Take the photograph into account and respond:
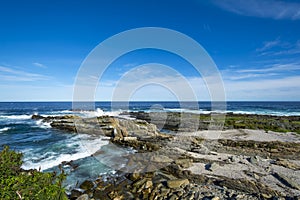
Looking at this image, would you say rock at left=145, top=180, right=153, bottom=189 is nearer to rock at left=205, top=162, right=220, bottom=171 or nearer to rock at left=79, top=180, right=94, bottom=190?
rock at left=79, top=180, right=94, bottom=190

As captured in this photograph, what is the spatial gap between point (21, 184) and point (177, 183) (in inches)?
256

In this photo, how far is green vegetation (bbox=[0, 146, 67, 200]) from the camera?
4433mm

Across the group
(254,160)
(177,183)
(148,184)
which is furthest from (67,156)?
(254,160)

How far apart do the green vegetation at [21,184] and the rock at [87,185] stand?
406 cm

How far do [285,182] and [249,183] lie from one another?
6.13 ft

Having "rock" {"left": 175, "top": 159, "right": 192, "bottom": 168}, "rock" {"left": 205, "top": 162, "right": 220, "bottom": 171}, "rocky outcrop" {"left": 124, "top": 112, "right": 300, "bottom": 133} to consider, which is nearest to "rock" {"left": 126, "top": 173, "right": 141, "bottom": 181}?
"rock" {"left": 175, "top": 159, "right": 192, "bottom": 168}

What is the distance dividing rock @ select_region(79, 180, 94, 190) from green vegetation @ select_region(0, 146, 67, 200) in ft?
13.3

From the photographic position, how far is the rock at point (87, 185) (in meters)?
9.33

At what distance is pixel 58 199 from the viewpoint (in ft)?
17.7

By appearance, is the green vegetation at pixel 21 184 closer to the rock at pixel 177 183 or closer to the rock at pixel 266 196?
the rock at pixel 177 183

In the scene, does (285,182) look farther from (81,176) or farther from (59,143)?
(59,143)

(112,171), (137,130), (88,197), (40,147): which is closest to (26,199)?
(88,197)

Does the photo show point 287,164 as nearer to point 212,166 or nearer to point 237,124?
point 212,166

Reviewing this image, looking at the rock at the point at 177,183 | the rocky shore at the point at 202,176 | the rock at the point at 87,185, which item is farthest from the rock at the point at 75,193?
the rock at the point at 177,183
